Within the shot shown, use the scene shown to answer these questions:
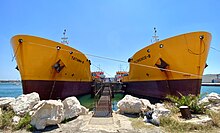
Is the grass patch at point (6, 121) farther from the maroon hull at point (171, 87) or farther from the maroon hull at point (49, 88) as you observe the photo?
the maroon hull at point (171, 87)

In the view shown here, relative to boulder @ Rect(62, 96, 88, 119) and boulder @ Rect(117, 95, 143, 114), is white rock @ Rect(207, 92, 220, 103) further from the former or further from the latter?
boulder @ Rect(62, 96, 88, 119)

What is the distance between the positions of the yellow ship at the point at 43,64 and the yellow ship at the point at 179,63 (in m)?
5.10

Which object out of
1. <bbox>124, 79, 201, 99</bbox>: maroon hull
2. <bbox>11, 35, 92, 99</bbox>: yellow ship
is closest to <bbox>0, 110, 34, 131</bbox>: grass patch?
<bbox>11, 35, 92, 99</bbox>: yellow ship

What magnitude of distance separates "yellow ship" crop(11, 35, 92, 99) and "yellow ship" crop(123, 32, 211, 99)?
5.10 metres

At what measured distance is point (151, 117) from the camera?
17.3ft

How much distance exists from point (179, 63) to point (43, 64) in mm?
8613

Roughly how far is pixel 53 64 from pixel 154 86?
24.1 ft

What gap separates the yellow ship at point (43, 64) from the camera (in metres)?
9.05

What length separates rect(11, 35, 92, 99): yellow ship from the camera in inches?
356

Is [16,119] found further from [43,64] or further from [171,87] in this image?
[171,87]

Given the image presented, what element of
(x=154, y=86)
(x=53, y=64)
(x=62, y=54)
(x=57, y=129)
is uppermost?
(x=62, y=54)

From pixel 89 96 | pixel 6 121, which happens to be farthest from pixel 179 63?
pixel 89 96

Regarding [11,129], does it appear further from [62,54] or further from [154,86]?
[154,86]

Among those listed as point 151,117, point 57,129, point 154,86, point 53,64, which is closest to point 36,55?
point 53,64
